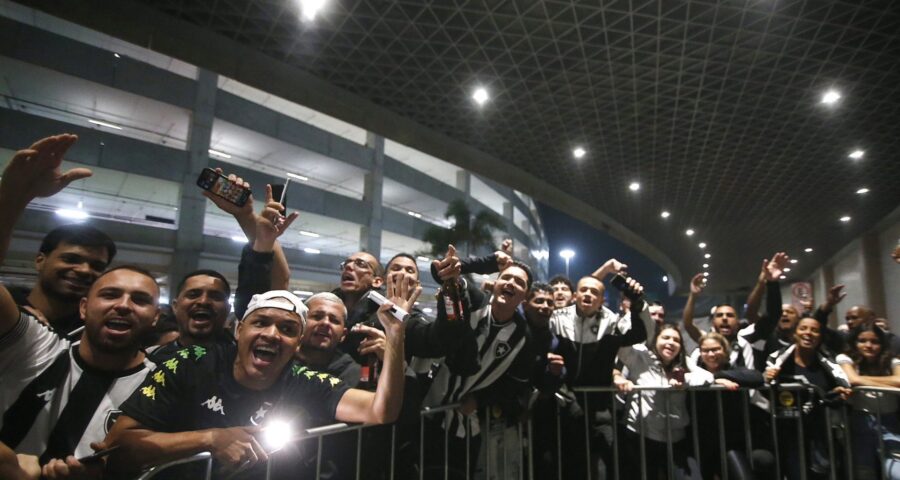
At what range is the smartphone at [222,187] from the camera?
2879 millimetres

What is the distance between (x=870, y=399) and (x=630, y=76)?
5.67m

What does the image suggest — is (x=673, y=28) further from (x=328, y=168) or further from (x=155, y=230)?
(x=328, y=168)

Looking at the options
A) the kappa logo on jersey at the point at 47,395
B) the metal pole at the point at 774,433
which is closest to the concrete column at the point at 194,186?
the kappa logo on jersey at the point at 47,395

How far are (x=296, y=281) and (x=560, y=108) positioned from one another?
15103mm

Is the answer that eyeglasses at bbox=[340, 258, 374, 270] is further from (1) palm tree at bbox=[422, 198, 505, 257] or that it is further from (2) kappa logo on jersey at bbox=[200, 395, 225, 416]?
(1) palm tree at bbox=[422, 198, 505, 257]

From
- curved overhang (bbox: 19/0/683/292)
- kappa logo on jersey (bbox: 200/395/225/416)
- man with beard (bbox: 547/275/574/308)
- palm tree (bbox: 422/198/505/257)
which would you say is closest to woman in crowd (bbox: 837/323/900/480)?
man with beard (bbox: 547/275/574/308)

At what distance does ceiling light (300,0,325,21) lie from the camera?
6.18 metres

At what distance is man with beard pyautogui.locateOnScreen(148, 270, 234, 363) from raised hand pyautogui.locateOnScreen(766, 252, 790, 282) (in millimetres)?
5046

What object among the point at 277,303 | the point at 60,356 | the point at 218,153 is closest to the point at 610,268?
the point at 277,303

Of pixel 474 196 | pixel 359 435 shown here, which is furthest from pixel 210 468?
pixel 474 196

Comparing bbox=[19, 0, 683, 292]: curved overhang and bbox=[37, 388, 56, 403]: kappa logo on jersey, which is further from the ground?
bbox=[19, 0, 683, 292]: curved overhang

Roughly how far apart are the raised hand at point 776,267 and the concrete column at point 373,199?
19257 mm

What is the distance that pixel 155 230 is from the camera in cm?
1573

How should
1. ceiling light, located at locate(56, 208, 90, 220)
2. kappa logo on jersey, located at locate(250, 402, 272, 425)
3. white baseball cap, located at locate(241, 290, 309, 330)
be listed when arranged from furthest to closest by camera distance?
ceiling light, located at locate(56, 208, 90, 220), white baseball cap, located at locate(241, 290, 309, 330), kappa logo on jersey, located at locate(250, 402, 272, 425)
